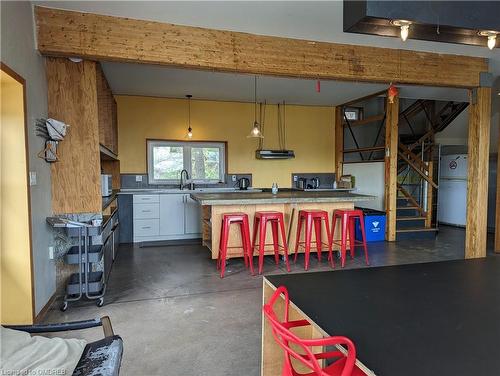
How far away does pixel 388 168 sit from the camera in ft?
19.8

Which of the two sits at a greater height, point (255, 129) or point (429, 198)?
point (255, 129)

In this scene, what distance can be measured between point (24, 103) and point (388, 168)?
5.49 m

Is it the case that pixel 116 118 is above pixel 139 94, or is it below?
below

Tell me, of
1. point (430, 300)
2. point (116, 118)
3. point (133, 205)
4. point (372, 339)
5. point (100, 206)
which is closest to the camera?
point (372, 339)

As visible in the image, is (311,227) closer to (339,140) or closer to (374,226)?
(374,226)

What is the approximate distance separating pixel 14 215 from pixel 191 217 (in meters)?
3.55

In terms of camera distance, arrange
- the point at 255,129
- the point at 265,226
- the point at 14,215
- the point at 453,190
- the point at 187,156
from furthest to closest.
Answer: the point at 453,190 → the point at 187,156 → the point at 255,129 → the point at 265,226 → the point at 14,215

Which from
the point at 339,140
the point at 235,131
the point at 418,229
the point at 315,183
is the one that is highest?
the point at 235,131

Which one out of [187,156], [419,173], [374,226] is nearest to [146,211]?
[187,156]

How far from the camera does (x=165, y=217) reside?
19.6 feet

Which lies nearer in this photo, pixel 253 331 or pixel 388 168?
pixel 253 331

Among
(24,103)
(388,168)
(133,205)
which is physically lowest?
(133,205)

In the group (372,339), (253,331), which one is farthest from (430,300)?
(253,331)

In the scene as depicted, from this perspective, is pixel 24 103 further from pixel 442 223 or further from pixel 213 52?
pixel 442 223
